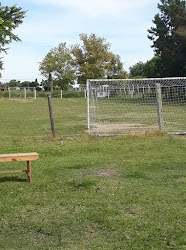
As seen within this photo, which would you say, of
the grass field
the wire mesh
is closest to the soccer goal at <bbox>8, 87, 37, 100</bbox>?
the wire mesh

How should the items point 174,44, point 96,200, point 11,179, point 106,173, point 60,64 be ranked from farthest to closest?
1. point 60,64
2. point 174,44
3. point 106,173
4. point 11,179
5. point 96,200

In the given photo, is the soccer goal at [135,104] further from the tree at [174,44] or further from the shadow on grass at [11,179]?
the tree at [174,44]

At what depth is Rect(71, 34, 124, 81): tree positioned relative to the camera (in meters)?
54.6

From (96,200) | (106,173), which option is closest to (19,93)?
(106,173)

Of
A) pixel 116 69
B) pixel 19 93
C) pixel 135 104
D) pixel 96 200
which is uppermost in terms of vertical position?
pixel 116 69

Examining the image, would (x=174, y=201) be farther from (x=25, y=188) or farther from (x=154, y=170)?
(x=25, y=188)

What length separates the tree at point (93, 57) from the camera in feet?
179

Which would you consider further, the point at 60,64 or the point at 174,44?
the point at 60,64

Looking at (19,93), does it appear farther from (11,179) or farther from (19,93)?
(11,179)

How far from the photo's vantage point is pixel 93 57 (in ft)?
180

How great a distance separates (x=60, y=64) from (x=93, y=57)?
6.52 m

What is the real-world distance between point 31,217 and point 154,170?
2991 millimetres

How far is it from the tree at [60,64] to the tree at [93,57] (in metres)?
2.37

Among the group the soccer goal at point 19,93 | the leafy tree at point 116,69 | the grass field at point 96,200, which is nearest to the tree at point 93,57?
the leafy tree at point 116,69
